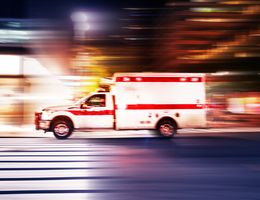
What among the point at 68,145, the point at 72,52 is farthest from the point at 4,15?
the point at 68,145

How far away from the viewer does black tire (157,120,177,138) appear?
15948 millimetres

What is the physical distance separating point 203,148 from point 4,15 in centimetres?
1810

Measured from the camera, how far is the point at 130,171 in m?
8.89

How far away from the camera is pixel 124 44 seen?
1368 inches

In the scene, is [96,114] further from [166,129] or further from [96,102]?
[166,129]

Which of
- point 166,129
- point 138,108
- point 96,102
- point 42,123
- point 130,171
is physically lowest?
point 130,171

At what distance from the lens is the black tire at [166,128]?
628 inches

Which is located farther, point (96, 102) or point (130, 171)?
point (96, 102)

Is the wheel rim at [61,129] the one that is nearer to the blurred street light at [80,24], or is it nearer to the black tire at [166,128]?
the black tire at [166,128]

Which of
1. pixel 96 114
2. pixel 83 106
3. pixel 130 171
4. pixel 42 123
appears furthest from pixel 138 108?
A: pixel 130 171

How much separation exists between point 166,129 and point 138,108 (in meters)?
1.22

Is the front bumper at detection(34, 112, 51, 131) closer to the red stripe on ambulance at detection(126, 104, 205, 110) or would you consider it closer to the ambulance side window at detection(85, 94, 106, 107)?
the ambulance side window at detection(85, 94, 106, 107)

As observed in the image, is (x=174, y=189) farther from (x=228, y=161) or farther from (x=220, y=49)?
(x=220, y=49)

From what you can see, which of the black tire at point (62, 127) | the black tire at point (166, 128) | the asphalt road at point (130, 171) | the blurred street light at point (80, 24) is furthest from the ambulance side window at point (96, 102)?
the blurred street light at point (80, 24)
